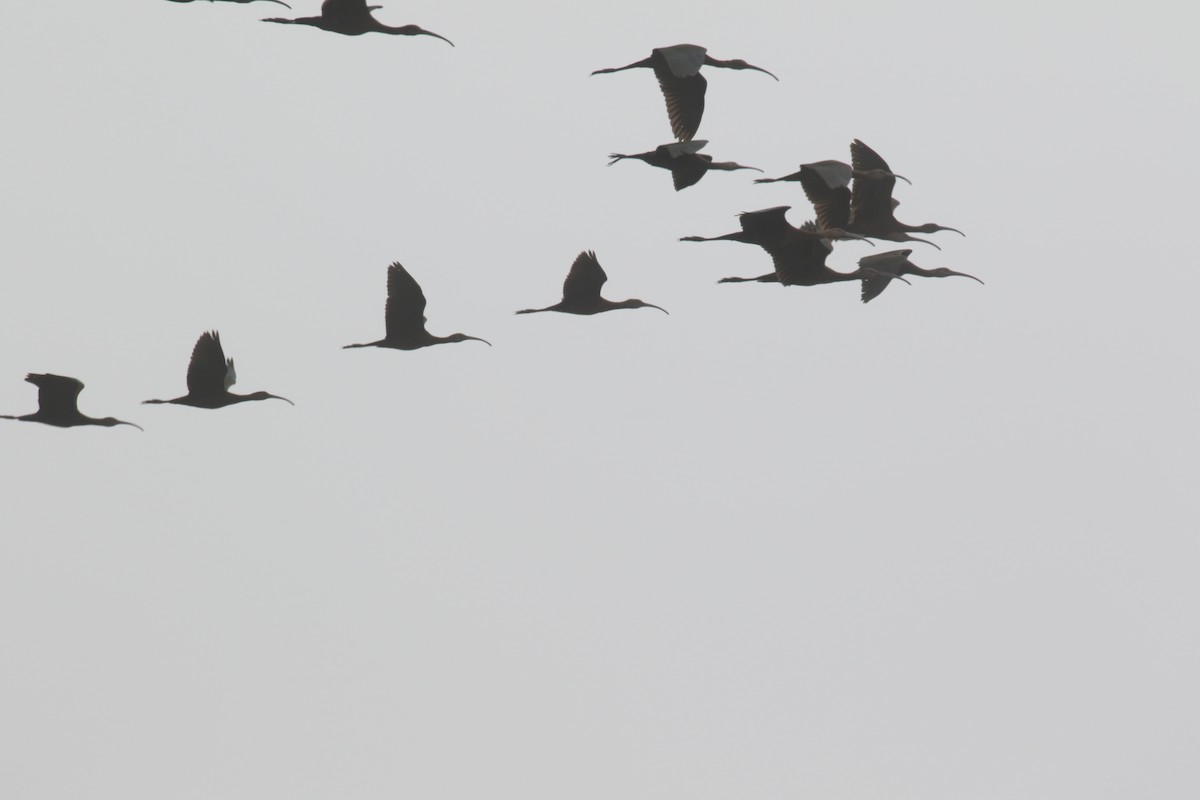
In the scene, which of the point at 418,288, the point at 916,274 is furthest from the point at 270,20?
the point at 916,274

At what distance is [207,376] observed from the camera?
90.9 ft

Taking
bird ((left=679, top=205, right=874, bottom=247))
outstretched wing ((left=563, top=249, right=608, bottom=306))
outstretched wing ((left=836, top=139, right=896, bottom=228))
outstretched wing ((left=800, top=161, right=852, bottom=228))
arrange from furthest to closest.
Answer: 1. outstretched wing ((left=563, top=249, right=608, bottom=306))
2. outstretched wing ((left=836, top=139, right=896, bottom=228))
3. outstretched wing ((left=800, top=161, right=852, bottom=228))
4. bird ((left=679, top=205, right=874, bottom=247))

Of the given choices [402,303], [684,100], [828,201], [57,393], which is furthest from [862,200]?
[57,393]

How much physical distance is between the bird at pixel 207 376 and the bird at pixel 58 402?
1063 mm

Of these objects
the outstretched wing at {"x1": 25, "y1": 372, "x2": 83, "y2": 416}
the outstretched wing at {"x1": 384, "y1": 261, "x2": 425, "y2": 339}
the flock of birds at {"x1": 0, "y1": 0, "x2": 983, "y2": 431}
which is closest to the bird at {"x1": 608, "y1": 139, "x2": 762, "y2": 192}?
the flock of birds at {"x1": 0, "y1": 0, "x2": 983, "y2": 431}

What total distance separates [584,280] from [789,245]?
15.0 feet

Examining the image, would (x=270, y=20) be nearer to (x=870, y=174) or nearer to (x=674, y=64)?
(x=674, y=64)

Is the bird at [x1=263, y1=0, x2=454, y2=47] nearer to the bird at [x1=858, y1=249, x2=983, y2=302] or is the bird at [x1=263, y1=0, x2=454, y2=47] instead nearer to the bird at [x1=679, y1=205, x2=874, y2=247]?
the bird at [x1=679, y1=205, x2=874, y2=247]

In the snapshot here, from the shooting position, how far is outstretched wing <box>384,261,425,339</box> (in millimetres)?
28359

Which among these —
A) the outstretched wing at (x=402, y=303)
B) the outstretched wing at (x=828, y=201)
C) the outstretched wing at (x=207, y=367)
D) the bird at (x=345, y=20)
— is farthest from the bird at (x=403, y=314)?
the outstretched wing at (x=828, y=201)

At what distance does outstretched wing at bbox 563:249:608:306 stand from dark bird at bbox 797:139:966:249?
3485mm

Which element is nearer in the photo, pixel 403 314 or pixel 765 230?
pixel 765 230

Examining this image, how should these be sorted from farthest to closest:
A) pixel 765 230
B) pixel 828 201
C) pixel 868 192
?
1. pixel 868 192
2. pixel 828 201
3. pixel 765 230

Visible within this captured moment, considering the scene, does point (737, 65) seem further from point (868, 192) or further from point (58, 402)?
point (58, 402)
